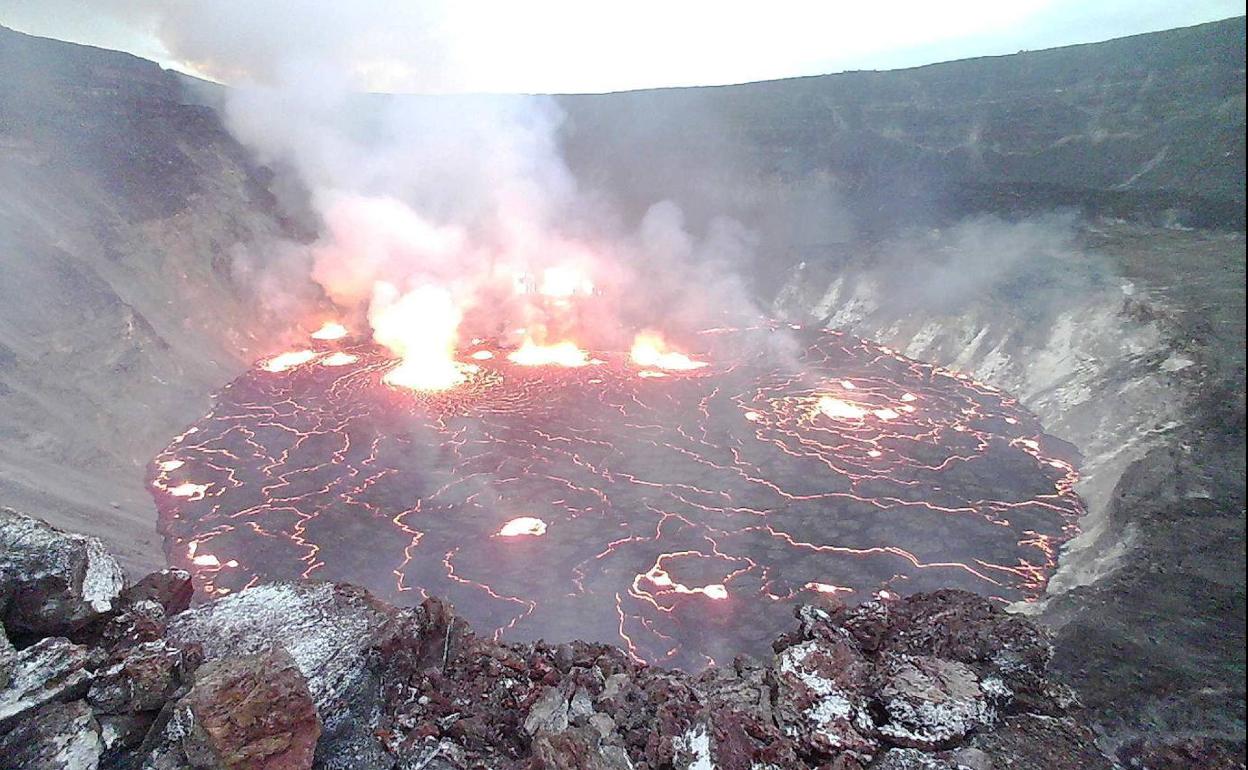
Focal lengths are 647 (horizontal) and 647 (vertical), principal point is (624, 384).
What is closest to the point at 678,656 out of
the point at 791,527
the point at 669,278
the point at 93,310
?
the point at 791,527

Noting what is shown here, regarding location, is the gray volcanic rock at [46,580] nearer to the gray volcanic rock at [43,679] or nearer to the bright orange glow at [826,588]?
the gray volcanic rock at [43,679]

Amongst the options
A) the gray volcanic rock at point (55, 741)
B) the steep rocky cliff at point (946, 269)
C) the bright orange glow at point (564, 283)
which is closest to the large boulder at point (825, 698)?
the steep rocky cliff at point (946, 269)

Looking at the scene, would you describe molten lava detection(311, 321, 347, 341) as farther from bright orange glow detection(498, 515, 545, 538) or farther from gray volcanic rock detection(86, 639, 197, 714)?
gray volcanic rock detection(86, 639, 197, 714)

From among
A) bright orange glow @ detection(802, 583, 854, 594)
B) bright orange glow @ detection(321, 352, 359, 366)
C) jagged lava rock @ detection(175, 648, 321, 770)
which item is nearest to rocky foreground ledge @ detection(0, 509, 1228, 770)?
jagged lava rock @ detection(175, 648, 321, 770)

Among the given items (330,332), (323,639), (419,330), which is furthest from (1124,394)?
(330,332)

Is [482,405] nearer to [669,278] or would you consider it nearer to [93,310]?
[93,310]

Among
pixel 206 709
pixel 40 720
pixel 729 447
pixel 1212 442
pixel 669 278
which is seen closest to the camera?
pixel 206 709
